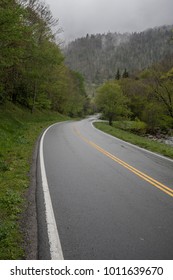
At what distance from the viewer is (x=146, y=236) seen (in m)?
5.21

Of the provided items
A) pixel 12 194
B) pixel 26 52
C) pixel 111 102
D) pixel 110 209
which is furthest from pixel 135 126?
pixel 110 209

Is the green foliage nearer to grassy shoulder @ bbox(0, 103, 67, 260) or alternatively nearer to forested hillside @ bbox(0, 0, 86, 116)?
forested hillside @ bbox(0, 0, 86, 116)

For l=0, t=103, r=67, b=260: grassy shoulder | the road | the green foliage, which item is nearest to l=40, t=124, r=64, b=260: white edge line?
the road

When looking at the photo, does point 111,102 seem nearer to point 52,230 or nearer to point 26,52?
point 26,52

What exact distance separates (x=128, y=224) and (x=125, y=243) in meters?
0.81

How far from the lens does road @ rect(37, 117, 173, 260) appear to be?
187 inches

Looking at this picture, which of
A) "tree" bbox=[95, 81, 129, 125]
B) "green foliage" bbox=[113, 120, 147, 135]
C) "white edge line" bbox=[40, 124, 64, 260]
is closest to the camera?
"white edge line" bbox=[40, 124, 64, 260]

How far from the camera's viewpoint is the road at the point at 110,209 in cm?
475

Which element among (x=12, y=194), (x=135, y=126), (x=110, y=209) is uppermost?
(x=12, y=194)

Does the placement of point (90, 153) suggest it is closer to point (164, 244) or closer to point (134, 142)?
point (134, 142)

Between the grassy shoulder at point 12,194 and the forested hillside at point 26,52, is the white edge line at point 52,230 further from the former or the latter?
the forested hillside at point 26,52

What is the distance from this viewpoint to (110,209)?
21.3 feet

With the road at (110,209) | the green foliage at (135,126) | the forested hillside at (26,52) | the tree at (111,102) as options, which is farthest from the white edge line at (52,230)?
the tree at (111,102)
